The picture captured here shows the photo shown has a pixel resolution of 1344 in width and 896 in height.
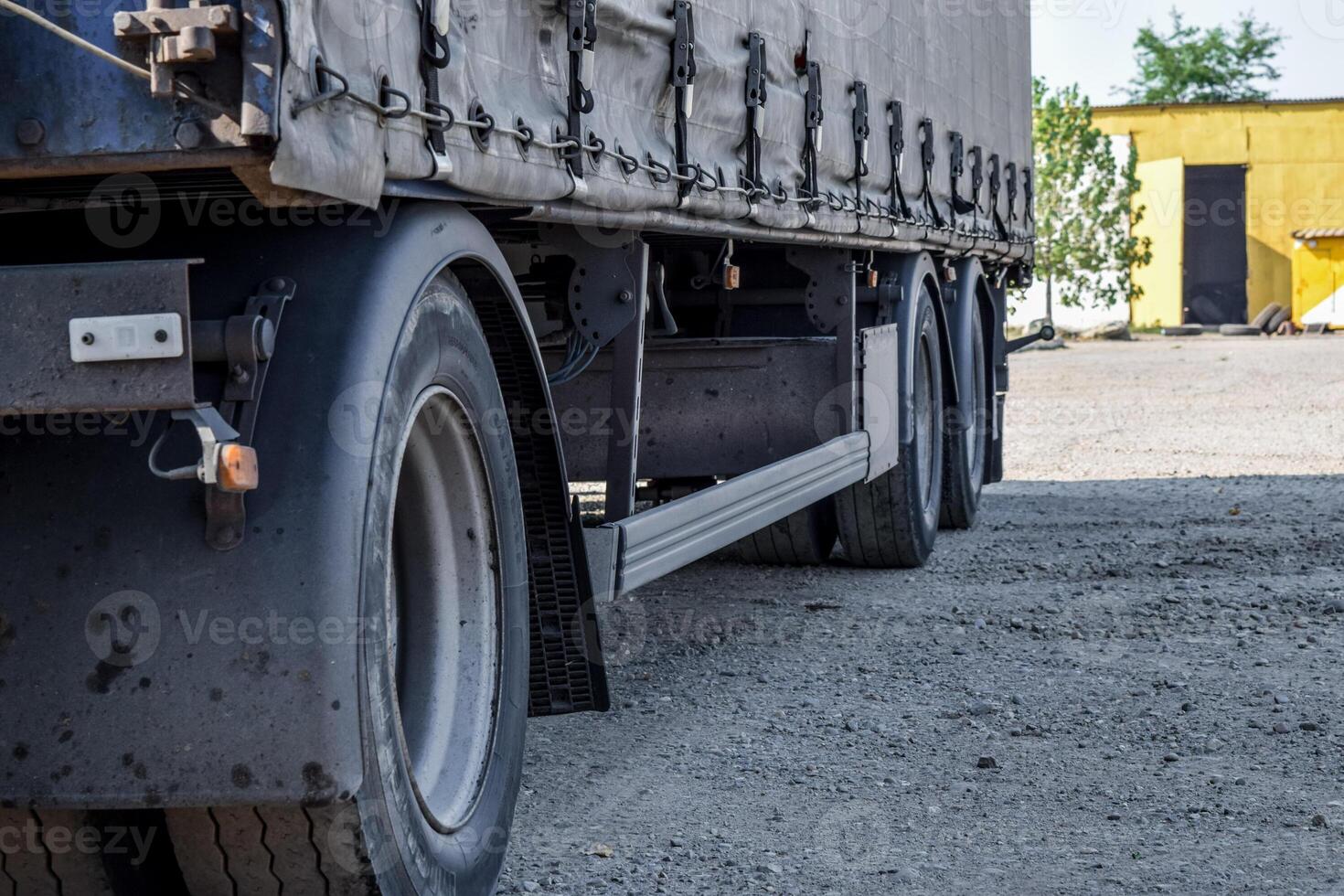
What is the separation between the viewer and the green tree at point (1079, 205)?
3722cm

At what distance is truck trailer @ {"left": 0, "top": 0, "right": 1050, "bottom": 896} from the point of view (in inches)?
93.9

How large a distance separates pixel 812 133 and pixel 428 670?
11.3 ft

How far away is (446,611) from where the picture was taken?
11.0ft

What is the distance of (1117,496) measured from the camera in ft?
36.5

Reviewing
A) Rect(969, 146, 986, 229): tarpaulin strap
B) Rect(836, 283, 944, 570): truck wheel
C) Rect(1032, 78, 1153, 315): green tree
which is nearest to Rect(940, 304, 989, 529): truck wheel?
Rect(969, 146, 986, 229): tarpaulin strap

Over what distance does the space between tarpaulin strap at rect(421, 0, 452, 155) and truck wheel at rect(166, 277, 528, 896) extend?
276 millimetres

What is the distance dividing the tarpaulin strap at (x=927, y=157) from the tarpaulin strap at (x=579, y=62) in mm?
4535

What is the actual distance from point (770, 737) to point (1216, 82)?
61510mm

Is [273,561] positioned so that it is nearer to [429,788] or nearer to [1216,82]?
[429,788]

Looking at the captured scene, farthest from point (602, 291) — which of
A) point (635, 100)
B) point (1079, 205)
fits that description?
point (1079, 205)

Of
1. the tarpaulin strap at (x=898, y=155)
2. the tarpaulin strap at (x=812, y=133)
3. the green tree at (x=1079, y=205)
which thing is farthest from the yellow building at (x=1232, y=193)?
the tarpaulin strap at (x=812, y=133)

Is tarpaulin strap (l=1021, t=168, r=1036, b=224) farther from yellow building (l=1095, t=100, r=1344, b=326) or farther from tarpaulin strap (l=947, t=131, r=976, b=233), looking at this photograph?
yellow building (l=1095, t=100, r=1344, b=326)

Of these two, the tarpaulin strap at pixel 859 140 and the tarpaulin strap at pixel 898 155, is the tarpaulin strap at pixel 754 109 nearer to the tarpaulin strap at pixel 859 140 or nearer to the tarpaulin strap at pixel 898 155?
the tarpaulin strap at pixel 859 140

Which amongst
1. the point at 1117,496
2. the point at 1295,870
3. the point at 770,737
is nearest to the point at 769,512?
the point at 770,737
